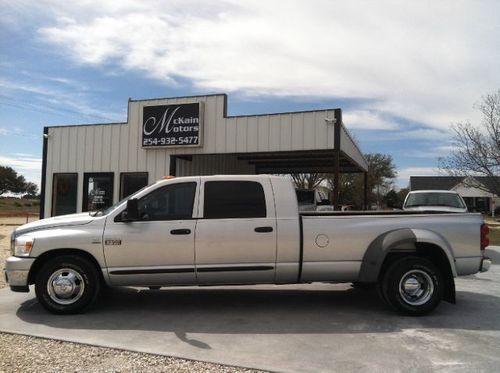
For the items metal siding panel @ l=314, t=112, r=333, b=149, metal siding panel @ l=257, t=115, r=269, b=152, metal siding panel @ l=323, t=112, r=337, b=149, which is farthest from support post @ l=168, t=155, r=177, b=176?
metal siding panel @ l=323, t=112, r=337, b=149

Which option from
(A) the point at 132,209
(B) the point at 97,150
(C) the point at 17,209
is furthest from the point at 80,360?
(C) the point at 17,209

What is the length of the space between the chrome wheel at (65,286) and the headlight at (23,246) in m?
0.47

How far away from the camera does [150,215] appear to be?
22.3ft

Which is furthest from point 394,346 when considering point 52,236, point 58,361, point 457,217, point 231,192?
point 52,236

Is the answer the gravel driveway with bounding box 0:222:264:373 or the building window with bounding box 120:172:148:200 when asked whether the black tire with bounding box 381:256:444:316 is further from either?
the building window with bounding box 120:172:148:200

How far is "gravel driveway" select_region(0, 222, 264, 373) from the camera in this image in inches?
184

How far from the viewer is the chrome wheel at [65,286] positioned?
6.63m

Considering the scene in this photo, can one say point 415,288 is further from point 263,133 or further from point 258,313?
point 263,133

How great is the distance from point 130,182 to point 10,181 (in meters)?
74.2

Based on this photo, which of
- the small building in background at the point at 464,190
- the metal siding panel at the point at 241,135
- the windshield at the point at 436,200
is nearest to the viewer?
the windshield at the point at 436,200

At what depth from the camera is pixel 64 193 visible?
18.7m

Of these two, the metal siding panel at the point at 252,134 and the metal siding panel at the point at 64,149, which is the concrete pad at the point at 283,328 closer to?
the metal siding panel at the point at 252,134

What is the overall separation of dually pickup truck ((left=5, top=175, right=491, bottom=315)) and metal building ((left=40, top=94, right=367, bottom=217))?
8.41 meters

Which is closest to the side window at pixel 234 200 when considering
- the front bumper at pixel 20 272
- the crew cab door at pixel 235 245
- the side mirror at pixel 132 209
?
the crew cab door at pixel 235 245
